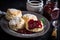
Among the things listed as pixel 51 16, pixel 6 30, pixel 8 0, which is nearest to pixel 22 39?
pixel 6 30

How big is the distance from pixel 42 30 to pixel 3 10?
11.2 inches

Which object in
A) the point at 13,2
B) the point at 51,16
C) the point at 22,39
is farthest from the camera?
the point at 13,2

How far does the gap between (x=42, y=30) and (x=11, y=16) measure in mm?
160

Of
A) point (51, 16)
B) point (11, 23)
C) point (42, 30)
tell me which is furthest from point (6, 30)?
point (51, 16)

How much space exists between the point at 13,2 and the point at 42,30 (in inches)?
12.4

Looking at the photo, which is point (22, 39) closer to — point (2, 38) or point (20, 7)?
point (2, 38)

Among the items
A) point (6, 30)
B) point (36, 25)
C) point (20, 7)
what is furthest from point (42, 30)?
point (20, 7)

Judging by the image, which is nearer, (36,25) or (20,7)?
(36,25)

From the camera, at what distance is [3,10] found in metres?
0.94

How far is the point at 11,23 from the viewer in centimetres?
75

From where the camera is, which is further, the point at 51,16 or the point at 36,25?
the point at 51,16

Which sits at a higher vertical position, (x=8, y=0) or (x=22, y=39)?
(x=8, y=0)

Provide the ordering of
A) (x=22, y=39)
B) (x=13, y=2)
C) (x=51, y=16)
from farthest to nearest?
(x=13, y=2) → (x=51, y=16) → (x=22, y=39)

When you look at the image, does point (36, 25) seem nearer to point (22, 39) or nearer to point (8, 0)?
point (22, 39)
